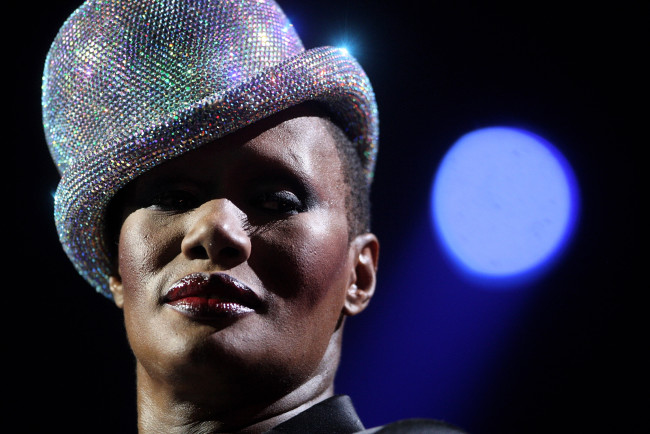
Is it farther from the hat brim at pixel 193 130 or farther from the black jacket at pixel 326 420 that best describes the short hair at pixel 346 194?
the black jacket at pixel 326 420

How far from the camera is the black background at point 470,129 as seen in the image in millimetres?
2775

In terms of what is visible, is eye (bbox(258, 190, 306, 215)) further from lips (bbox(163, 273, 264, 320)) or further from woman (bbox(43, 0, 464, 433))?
lips (bbox(163, 273, 264, 320))

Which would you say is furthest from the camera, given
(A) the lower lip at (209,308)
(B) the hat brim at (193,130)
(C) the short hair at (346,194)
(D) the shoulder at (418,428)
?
(C) the short hair at (346,194)

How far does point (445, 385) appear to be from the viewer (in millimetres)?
2973

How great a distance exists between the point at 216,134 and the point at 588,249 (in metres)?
1.69

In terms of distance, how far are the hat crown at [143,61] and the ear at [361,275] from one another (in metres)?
0.56

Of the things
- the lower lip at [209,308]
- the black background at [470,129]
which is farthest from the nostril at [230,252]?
the black background at [470,129]

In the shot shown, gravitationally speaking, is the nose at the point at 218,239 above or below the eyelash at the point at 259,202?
below

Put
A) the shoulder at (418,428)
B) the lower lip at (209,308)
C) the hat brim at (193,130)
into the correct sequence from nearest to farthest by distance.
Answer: the shoulder at (418,428) → the lower lip at (209,308) → the hat brim at (193,130)

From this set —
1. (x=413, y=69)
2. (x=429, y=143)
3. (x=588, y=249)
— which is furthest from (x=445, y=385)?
(x=413, y=69)

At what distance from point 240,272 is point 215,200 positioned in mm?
190

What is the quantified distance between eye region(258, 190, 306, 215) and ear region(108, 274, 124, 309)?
56 centimetres

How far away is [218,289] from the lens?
1661mm

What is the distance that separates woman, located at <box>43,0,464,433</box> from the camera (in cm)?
169
